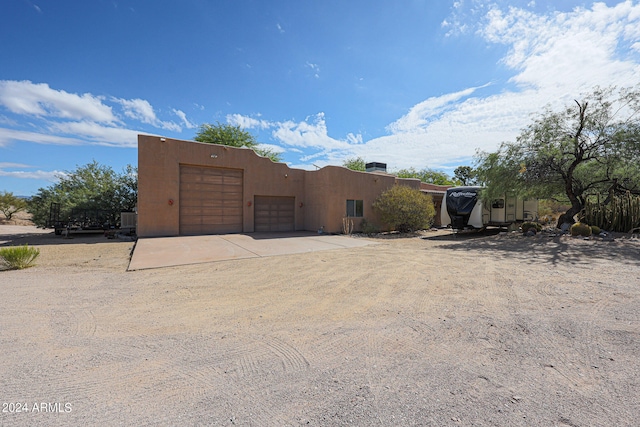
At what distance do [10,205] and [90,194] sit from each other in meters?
23.9

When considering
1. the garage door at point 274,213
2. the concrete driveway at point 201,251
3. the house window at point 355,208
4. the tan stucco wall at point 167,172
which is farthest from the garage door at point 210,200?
the house window at point 355,208

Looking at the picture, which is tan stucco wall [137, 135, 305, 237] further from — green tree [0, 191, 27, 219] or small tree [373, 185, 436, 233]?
green tree [0, 191, 27, 219]

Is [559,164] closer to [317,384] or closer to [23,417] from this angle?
[317,384]

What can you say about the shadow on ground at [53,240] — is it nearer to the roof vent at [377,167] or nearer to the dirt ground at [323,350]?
the dirt ground at [323,350]

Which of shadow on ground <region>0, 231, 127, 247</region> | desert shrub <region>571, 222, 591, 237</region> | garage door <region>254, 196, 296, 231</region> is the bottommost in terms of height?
shadow on ground <region>0, 231, 127, 247</region>

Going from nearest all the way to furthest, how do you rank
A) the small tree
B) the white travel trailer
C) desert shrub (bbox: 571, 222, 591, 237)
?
desert shrub (bbox: 571, 222, 591, 237), the white travel trailer, the small tree

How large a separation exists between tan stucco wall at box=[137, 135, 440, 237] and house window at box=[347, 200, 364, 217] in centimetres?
25

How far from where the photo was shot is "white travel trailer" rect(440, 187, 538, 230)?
1473 cm

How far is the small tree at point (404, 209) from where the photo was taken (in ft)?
52.6

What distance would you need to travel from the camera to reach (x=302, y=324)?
3.77 m

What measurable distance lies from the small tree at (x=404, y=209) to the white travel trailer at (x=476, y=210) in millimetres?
1104

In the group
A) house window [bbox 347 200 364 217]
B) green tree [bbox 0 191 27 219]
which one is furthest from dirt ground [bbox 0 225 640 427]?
green tree [bbox 0 191 27 219]

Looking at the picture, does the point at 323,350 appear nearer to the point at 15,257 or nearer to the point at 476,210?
the point at 15,257

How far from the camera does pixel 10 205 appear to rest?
31156mm
